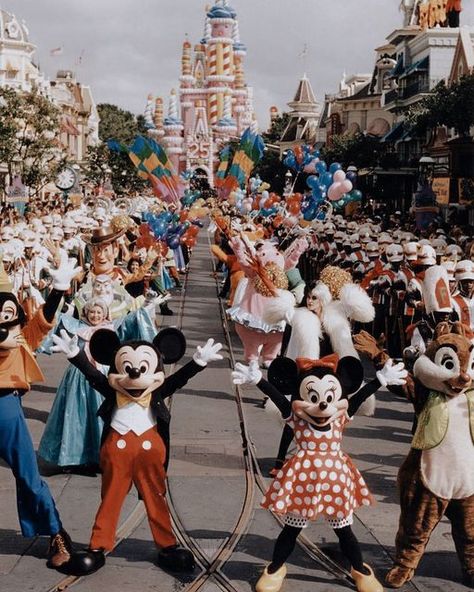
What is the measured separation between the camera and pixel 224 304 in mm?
19125

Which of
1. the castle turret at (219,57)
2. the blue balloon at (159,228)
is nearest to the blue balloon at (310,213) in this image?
the blue balloon at (159,228)

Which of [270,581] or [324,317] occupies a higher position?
[324,317]

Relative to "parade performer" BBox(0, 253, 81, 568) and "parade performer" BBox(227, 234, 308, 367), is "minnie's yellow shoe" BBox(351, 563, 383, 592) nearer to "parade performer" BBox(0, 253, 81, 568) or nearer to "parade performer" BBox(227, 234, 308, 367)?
"parade performer" BBox(0, 253, 81, 568)

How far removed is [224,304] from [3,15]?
5221 cm

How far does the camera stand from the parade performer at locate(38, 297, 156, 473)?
24.8 ft

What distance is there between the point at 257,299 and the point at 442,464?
19.4 ft

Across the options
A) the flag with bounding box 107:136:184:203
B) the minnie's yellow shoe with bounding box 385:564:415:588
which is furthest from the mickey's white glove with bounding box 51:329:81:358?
the flag with bounding box 107:136:184:203

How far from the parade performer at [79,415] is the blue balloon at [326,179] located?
1069 cm

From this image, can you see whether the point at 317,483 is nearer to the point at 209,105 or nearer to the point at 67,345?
the point at 67,345

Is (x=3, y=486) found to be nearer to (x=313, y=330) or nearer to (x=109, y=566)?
(x=109, y=566)

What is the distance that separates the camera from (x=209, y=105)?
344ft

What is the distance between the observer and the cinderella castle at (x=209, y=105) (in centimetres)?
10081

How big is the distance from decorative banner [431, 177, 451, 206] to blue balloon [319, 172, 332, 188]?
301 inches

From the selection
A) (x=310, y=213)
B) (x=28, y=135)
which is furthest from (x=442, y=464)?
(x=28, y=135)
